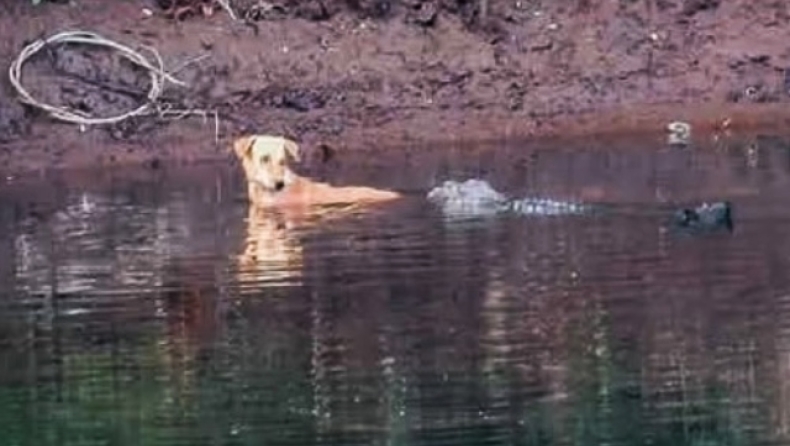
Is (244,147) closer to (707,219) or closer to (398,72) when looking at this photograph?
(707,219)

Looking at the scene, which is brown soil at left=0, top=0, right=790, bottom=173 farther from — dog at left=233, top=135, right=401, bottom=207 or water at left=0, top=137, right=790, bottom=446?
dog at left=233, top=135, right=401, bottom=207

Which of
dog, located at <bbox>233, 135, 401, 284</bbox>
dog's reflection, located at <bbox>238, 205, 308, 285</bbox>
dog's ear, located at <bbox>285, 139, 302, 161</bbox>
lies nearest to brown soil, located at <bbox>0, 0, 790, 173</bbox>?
dog's ear, located at <bbox>285, 139, 302, 161</bbox>

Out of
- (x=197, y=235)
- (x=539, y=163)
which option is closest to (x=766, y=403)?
(x=197, y=235)

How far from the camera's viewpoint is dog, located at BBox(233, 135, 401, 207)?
52.2 feet

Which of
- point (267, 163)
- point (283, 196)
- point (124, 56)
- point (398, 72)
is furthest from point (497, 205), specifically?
point (124, 56)

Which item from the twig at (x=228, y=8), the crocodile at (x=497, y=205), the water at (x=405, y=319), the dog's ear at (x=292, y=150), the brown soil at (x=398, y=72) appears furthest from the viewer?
the twig at (x=228, y=8)

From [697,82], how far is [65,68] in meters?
4.44

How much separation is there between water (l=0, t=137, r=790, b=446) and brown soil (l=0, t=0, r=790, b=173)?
2.39 meters

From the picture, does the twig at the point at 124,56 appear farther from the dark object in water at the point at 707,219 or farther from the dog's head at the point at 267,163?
the dark object in water at the point at 707,219

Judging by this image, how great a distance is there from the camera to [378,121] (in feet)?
64.7

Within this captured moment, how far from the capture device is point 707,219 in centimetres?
1400

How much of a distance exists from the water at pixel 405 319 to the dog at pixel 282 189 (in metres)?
0.21

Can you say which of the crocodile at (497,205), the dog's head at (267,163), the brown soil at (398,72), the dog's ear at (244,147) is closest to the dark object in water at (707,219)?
the crocodile at (497,205)

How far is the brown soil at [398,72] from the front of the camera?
769 inches
